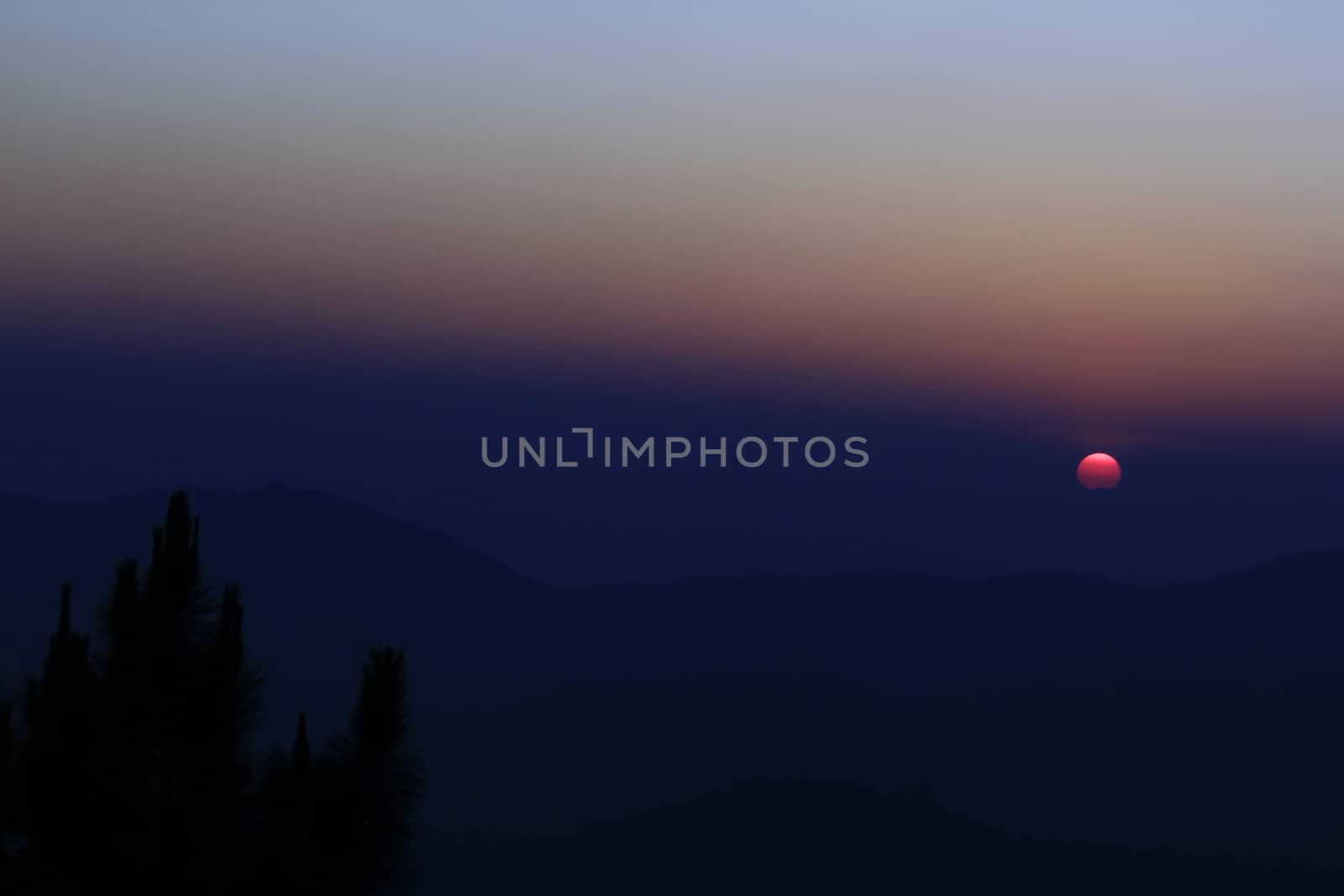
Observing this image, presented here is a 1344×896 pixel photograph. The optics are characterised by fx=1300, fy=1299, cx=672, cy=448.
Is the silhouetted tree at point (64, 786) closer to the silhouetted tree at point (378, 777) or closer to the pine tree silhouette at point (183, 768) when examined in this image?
the pine tree silhouette at point (183, 768)

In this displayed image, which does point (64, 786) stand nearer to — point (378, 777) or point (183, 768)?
point (183, 768)

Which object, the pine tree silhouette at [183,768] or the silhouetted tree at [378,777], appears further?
the silhouetted tree at [378,777]

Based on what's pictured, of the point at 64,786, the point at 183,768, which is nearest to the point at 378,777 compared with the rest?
the point at 183,768

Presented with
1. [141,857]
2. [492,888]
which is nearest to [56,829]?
[141,857]

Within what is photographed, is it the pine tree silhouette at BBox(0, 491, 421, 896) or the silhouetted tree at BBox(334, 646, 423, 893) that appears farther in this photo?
the silhouetted tree at BBox(334, 646, 423, 893)

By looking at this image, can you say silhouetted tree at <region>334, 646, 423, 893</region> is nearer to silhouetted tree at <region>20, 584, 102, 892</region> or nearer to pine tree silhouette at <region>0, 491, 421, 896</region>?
pine tree silhouette at <region>0, 491, 421, 896</region>

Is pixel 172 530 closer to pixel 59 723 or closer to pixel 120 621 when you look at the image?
pixel 120 621

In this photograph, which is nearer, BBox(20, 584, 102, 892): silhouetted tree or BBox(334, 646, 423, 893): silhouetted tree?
BBox(20, 584, 102, 892): silhouetted tree

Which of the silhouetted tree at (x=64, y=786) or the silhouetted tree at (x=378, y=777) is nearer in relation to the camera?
the silhouetted tree at (x=64, y=786)

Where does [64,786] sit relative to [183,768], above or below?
below

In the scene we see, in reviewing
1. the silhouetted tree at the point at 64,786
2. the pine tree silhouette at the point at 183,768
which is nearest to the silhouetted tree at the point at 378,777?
the pine tree silhouette at the point at 183,768

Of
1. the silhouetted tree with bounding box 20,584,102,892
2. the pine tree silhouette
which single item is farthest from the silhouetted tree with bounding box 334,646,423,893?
the silhouetted tree with bounding box 20,584,102,892
